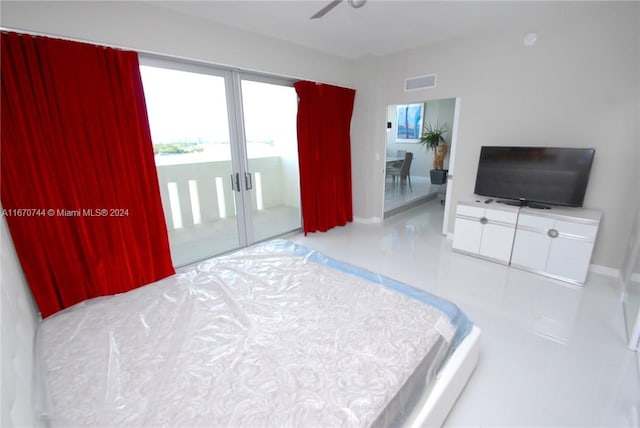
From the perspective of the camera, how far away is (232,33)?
2.95 metres

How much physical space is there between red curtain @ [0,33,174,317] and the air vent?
3.36 m

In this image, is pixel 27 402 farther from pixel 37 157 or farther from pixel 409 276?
pixel 409 276

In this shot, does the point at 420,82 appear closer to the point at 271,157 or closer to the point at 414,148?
the point at 271,157

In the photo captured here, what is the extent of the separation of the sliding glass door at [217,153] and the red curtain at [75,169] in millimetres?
393

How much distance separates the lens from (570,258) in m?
2.74

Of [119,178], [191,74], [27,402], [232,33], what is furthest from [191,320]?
→ [232,33]

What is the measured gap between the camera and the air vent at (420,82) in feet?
12.3

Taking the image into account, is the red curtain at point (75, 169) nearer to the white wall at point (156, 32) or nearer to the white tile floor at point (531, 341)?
the white wall at point (156, 32)

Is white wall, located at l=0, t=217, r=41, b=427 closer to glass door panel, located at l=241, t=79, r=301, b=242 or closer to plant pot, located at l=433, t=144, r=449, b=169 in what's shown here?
glass door panel, located at l=241, t=79, r=301, b=242

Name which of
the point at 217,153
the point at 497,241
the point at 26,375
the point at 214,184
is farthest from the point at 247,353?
the point at 497,241

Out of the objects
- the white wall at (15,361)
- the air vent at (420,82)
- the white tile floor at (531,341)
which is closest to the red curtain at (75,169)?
the white wall at (15,361)

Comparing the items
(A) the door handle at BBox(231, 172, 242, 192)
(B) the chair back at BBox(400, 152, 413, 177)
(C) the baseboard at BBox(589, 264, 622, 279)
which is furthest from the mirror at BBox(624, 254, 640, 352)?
(B) the chair back at BBox(400, 152, 413, 177)

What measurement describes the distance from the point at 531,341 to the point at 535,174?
1876mm

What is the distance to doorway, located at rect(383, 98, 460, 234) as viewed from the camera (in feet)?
21.2
